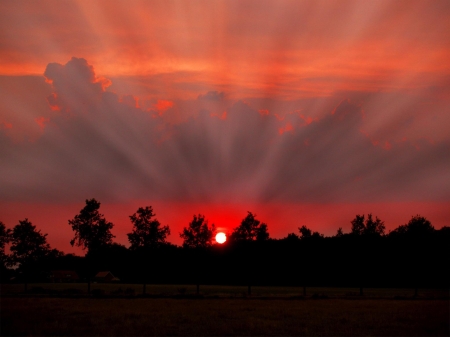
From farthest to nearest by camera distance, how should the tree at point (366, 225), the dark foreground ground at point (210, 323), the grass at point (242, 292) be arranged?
the tree at point (366, 225), the grass at point (242, 292), the dark foreground ground at point (210, 323)

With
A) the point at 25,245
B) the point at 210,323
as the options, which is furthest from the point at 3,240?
the point at 210,323

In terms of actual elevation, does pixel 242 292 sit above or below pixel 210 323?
above

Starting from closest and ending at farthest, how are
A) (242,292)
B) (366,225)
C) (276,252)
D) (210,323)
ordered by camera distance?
(210,323)
(242,292)
(276,252)
(366,225)

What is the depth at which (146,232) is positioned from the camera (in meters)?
90.8

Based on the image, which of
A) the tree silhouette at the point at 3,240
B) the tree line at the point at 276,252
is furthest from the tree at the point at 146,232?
the tree silhouette at the point at 3,240

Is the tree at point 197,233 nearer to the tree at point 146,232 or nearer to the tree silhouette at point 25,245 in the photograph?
the tree at point 146,232

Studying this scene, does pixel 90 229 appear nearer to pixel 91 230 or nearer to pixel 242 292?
pixel 91 230

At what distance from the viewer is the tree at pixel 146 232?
9056 centimetres

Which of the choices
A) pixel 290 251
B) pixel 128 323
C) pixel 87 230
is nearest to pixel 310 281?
pixel 290 251

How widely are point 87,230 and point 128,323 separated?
63385 millimetres

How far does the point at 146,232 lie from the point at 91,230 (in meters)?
11.1

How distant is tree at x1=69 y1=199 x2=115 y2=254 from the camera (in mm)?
93375

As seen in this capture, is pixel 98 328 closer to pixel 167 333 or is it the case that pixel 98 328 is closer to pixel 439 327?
pixel 167 333

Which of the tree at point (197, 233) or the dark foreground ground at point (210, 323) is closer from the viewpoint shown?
the dark foreground ground at point (210, 323)
